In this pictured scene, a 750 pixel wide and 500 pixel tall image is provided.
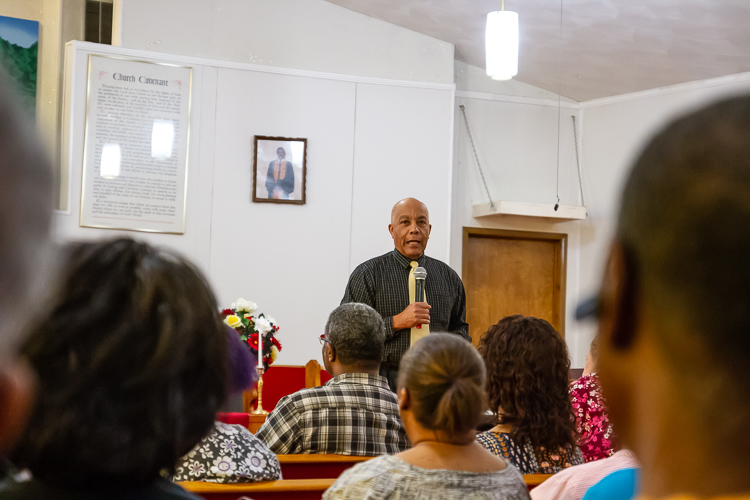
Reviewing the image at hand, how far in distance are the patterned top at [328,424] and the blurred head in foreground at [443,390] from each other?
0.96 m

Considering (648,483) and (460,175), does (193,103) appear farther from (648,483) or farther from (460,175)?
(648,483)

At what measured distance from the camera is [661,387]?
0.32 metres

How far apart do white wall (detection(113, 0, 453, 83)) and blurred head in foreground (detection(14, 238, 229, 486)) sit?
5599 millimetres

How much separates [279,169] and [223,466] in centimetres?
430

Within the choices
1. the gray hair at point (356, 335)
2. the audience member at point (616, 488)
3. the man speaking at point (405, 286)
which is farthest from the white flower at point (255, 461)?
the man speaking at point (405, 286)

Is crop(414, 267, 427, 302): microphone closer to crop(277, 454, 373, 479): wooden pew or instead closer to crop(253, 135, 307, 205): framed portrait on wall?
crop(277, 454, 373, 479): wooden pew

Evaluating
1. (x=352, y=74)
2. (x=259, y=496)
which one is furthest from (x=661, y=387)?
(x=352, y=74)

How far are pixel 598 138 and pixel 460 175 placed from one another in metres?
1.36

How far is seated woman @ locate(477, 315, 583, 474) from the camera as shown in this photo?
2.35 metres

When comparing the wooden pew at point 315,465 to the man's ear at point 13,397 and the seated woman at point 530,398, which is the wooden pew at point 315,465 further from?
the man's ear at point 13,397

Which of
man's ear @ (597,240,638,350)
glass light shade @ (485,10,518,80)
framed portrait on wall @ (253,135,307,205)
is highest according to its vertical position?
glass light shade @ (485,10,518,80)

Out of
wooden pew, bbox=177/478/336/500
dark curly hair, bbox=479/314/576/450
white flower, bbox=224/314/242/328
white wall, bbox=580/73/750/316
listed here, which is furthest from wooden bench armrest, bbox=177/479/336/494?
white wall, bbox=580/73/750/316

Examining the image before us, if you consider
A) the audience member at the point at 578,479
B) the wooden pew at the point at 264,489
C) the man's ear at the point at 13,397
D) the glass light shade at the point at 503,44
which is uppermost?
the glass light shade at the point at 503,44

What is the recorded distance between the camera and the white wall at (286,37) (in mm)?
6062
